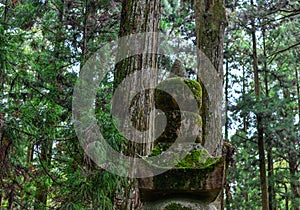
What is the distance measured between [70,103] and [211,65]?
2.55m

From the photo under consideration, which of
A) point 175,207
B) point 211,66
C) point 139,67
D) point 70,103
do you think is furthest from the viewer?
point 211,66

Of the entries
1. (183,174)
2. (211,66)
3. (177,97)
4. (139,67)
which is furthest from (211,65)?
(183,174)

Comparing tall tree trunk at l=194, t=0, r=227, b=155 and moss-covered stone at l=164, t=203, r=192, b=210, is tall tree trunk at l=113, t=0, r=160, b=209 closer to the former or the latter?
moss-covered stone at l=164, t=203, r=192, b=210

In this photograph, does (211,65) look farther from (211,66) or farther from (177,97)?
(177,97)

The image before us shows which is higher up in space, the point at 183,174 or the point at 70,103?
the point at 70,103

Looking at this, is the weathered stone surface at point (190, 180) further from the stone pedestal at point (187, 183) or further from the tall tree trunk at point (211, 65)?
the tall tree trunk at point (211, 65)

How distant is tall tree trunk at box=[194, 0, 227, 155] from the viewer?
5.36 metres

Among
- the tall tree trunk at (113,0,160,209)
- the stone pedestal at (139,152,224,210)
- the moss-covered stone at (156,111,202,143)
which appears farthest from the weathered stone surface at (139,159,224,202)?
the tall tree trunk at (113,0,160,209)

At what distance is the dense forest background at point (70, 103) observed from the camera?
139 inches

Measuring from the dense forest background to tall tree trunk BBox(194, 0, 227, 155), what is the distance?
1529 mm

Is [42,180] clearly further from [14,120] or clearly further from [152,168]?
[152,168]

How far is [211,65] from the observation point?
577 cm

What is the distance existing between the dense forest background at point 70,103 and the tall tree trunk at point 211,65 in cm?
153

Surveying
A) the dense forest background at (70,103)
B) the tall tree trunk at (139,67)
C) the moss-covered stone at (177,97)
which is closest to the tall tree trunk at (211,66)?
the dense forest background at (70,103)
